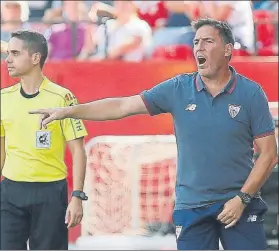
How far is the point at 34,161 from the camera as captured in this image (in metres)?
6.30

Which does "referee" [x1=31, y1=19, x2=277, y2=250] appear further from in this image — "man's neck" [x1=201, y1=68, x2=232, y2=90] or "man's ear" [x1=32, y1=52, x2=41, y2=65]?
"man's ear" [x1=32, y1=52, x2=41, y2=65]

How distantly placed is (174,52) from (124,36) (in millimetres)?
554

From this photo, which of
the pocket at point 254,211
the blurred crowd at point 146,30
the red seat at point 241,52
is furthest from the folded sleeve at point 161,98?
the red seat at point 241,52

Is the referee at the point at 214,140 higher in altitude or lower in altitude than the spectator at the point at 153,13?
lower

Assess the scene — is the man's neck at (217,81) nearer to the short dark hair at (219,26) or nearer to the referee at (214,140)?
the referee at (214,140)

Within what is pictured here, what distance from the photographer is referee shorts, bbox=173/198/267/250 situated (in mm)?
5230

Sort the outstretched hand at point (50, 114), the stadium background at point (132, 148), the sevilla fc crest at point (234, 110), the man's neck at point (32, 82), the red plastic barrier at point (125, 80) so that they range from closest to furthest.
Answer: the outstretched hand at point (50, 114) → the sevilla fc crest at point (234, 110) → the man's neck at point (32, 82) → the stadium background at point (132, 148) → the red plastic barrier at point (125, 80)

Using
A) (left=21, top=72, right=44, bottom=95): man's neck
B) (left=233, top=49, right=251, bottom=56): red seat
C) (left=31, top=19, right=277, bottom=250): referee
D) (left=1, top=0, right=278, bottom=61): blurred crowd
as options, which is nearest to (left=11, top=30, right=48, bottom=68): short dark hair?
(left=21, top=72, right=44, bottom=95): man's neck

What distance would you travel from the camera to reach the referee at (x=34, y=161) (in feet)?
20.6

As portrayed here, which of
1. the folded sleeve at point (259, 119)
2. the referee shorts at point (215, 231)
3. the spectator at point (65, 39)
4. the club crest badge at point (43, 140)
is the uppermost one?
the spectator at point (65, 39)

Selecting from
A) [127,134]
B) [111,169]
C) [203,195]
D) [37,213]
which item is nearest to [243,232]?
[203,195]

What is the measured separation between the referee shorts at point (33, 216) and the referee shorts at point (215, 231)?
1.30m

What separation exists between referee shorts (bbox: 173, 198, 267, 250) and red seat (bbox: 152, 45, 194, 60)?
15.3 ft

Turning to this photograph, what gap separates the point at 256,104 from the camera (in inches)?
206
